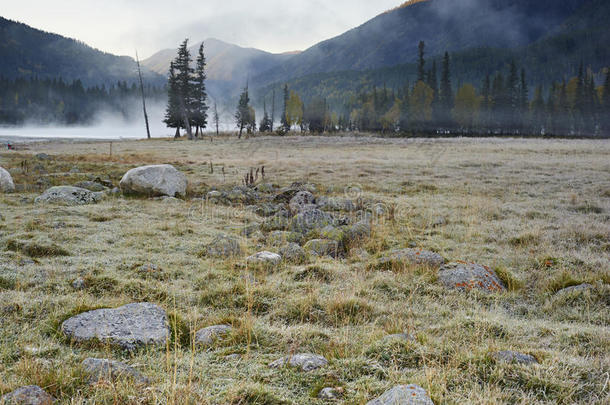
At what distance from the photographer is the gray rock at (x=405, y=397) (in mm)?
2471

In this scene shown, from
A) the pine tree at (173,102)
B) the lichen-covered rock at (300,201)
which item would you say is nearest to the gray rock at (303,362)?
the lichen-covered rock at (300,201)

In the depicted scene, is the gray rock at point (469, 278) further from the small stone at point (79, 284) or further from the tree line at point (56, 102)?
the tree line at point (56, 102)

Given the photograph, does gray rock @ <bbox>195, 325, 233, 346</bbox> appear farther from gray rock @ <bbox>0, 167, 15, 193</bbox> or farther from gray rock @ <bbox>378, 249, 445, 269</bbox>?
gray rock @ <bbox>0, 167, 15, 193</bbox>

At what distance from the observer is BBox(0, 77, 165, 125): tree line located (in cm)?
13312

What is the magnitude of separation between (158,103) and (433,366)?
176132 mm

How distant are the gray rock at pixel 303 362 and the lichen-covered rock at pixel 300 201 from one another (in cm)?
772

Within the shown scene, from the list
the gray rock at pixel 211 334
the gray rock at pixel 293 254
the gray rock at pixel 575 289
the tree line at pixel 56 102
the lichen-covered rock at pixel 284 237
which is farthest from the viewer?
the tree line at pixel 56 102

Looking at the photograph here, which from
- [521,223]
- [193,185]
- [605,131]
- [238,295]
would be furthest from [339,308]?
[605,131]

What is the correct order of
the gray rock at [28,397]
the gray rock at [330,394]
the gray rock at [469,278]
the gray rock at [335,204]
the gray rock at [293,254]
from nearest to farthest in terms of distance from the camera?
the gray rock at [28,397], the gray rock at [330,394], the gray rock at [469,278], the gray rock at [293,254], the gray rock at [335,204]

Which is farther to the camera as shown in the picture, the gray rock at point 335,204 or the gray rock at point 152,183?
the gray rock at point 152,183

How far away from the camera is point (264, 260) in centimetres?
664

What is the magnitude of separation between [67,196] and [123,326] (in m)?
9.55

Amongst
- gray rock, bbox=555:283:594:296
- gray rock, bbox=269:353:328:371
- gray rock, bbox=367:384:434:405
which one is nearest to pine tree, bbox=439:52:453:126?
gray rock, bbox=555:283:594:296

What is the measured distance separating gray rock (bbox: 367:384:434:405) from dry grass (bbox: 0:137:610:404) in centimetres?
16
